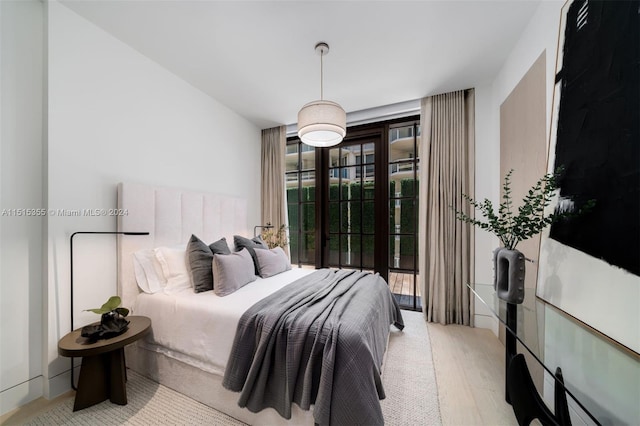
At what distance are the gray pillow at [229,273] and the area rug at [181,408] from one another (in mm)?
759

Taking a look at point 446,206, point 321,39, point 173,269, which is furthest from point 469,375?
point 321,39

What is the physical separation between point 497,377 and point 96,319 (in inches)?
129

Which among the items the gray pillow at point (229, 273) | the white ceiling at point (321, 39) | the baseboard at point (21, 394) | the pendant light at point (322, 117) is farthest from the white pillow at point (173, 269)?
the white ceiling at point (321, 39)

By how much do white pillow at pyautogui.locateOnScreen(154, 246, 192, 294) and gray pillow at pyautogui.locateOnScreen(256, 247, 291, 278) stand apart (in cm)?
71

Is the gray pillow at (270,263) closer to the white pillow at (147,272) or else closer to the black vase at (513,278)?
the white pillow at (147,272)

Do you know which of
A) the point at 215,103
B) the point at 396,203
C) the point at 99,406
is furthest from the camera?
the point at 396,203

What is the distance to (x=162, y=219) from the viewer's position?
2377mm

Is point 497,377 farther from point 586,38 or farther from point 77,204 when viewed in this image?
point 77,204

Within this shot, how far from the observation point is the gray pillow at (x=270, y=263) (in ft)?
8.66

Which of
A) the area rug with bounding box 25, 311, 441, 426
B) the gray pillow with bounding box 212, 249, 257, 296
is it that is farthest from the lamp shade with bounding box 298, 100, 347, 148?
the area rug with bounding box 25, 311, 441, 426

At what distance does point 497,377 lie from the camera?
1.93 m

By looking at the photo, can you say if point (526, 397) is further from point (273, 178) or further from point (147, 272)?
point (273, 178)

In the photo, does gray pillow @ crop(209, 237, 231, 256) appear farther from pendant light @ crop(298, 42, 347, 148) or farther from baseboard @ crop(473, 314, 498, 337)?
baseboard @ crop(473, 314, 498, 337)

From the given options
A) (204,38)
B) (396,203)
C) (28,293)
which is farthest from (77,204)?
(396,203)
